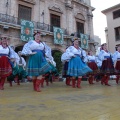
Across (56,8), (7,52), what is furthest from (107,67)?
(56,8)

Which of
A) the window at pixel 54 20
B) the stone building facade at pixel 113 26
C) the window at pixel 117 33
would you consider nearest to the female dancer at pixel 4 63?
the window at pixel 54 20

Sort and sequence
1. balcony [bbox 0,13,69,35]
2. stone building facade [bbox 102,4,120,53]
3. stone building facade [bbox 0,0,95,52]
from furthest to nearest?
stone building facade [bbox 102,4,120,53], stone building facade [bbox 0,0,95,52], balcony [bbox 0,13,69,35]

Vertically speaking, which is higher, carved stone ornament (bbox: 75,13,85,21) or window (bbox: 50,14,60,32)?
carved stone ornament (bbox: 75,13,85,21)

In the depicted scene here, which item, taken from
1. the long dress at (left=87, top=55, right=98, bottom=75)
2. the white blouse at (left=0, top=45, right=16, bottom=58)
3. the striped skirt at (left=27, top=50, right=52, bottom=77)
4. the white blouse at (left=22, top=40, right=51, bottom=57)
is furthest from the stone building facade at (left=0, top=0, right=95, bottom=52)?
the striped skirt at (left=27, top=50, right=52, bottom=77)

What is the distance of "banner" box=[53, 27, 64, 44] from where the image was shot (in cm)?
1530

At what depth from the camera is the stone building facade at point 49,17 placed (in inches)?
531

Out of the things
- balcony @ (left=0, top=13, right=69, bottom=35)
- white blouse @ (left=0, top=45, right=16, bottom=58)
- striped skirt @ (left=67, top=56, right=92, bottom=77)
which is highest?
balcony @ (left=0, top=13, right=69, bottom=35)

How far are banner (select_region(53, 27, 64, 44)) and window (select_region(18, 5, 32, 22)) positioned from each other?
7.64 ft

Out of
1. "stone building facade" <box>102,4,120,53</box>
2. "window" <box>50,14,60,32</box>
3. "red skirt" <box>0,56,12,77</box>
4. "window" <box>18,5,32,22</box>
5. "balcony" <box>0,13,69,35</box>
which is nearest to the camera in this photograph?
"red skirt" <box>0,56,12,77</box>

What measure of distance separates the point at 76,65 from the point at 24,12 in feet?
35.3

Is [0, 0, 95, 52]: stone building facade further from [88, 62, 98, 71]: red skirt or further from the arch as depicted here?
[88, 62, 98, 71]: red skirt

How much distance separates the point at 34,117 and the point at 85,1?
65.4ft

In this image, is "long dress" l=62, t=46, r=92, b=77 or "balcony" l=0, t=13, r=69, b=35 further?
"balcony" l=0, t=13, r=69, b=35

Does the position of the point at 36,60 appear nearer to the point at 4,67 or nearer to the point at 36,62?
the point at 36,62
